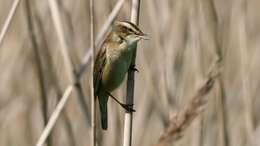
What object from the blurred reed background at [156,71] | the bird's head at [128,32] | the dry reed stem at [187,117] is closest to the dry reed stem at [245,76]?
the blurred reed background at [156,71]

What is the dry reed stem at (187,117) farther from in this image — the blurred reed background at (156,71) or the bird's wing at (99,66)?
the bird's wing at (99,66)

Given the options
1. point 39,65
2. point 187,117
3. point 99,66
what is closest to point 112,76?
point 99,66

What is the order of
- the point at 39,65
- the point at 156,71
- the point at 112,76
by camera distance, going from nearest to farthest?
the point at 39,65 → the point at 112,76 → the point at 156,71

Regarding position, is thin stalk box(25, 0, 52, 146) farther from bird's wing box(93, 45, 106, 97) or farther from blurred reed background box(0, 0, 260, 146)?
bird's wing box(93, 45, 106, 97)

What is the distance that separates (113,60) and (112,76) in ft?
0.31

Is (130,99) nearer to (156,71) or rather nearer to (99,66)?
(99,66)

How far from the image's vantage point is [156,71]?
2730 mm

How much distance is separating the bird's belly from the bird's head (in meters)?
0.14

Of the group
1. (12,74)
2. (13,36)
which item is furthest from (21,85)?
(13,36)

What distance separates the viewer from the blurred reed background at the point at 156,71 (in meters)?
2.39

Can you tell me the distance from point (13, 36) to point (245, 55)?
1.40 meters

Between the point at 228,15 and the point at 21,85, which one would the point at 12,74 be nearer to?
the point at 21,85

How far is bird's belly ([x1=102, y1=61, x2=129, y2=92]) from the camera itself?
92.3 inches

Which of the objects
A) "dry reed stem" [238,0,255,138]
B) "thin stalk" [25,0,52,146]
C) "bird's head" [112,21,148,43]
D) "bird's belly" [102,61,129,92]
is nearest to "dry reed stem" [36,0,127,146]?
"bird's head" [112,21,148,43]
